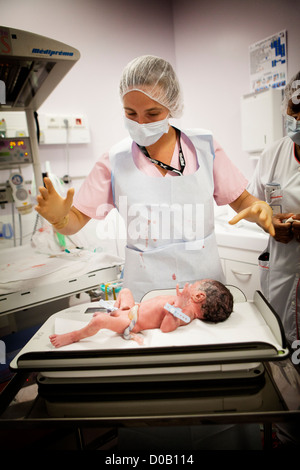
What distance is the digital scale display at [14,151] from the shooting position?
1.86 m

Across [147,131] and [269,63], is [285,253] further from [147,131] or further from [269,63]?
[269,63]

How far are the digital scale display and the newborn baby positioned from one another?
1.29 m

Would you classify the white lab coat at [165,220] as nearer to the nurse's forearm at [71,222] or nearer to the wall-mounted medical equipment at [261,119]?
the nurse's forearm at [71,222]

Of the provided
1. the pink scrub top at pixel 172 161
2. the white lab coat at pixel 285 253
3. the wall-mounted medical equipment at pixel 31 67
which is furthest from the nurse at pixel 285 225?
the wall-mounted medical equipment at pixel 31 67

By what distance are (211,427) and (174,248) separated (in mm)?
596

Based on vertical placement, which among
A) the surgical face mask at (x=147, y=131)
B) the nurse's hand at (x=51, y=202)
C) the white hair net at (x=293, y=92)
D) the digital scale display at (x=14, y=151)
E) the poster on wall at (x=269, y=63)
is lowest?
the nurse's hand at (x=51, y=202)

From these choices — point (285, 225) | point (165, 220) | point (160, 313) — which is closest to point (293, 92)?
point (285, 225)

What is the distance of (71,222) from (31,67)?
33.5 inches

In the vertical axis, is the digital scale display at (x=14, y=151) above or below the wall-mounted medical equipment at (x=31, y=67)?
below

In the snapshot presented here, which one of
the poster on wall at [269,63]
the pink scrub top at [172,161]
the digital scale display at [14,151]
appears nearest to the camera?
the pink scrub top at [172,161]

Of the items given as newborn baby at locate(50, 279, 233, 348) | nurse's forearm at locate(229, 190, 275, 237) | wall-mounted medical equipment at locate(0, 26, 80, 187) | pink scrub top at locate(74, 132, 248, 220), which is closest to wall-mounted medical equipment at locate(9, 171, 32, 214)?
wall-mounted medical equipment at locate(0, 26, 80, 187)

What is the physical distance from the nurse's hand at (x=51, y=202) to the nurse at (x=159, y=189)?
32 mm

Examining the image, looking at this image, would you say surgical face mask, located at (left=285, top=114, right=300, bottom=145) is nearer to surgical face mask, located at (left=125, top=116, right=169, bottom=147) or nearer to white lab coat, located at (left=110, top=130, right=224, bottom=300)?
white lab coat, located at (left=110, top=130, right=224, bottom=300)

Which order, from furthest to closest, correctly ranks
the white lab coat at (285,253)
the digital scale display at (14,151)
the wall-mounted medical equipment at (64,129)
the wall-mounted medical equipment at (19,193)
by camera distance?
the wall-mounted medical equipment at (64,129) < the wall-mounted medical equipment at (19,193) < the digital scale display at (14,151) < the white lab coat at (285,253)
